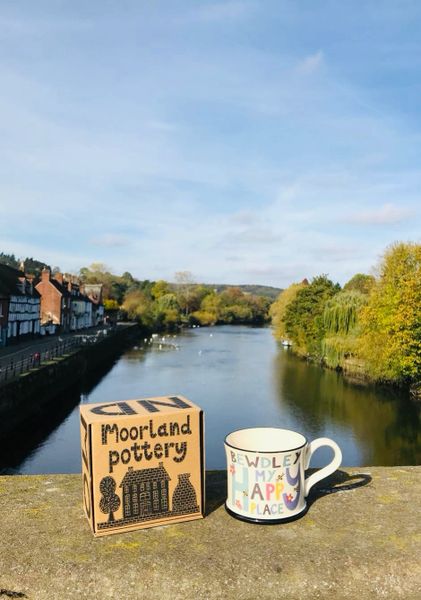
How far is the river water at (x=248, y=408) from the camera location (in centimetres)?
1919

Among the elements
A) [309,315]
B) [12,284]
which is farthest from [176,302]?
[12,284]

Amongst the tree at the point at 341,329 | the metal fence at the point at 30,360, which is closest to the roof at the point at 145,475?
the metal fence at the point at 30,360

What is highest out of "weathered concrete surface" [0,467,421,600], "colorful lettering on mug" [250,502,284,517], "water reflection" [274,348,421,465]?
"colorful lettering on mug" [250,502,284,517]

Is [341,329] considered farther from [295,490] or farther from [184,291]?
[184,291]

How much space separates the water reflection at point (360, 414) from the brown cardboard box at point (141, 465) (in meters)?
16.8

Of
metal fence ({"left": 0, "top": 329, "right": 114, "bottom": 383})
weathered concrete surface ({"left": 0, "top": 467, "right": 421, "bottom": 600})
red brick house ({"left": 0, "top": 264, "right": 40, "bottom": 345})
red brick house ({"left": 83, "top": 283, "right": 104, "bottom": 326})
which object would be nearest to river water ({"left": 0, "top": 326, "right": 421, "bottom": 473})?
metal fence ({"left": 0, "top": 329, "right": 114, "bottom": 383})

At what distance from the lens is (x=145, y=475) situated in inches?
120

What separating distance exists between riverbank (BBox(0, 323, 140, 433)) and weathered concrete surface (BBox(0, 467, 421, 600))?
65.9 ft

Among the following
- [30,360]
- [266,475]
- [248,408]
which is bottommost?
[248,408]

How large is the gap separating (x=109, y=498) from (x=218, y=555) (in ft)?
2.38

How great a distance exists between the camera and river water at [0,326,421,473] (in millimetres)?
19188

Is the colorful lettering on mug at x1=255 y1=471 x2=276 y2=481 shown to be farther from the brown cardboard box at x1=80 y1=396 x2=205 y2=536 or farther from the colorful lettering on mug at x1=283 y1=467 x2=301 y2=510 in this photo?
the brown cardboard box at x1=80 y1=396 x2=205 y2=536

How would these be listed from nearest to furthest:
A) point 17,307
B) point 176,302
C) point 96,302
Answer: point 17,307
point 96,302
point 176,302

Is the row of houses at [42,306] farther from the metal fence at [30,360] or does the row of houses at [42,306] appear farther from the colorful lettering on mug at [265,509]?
the colorful lettering on mug at [265,509]
